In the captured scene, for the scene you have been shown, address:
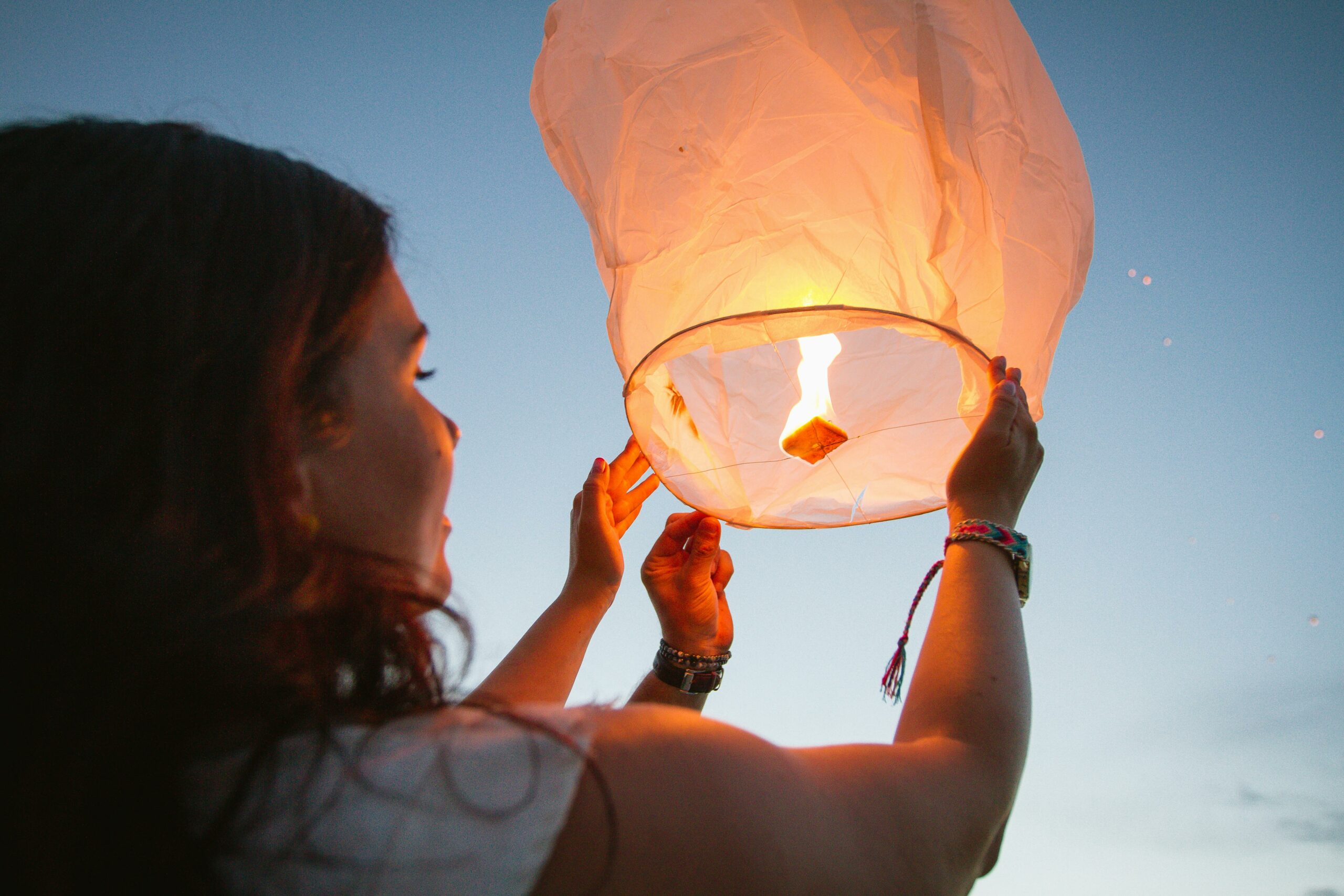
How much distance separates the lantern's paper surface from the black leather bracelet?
0.62 m

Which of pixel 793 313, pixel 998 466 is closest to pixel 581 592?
pixel 793 313

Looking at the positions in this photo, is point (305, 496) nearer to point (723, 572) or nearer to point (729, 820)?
point (729, 820)

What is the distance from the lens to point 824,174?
127cm

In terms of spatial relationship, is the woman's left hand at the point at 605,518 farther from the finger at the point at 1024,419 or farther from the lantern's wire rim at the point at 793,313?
the finger at the point at 1024,419

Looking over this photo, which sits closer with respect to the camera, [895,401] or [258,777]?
[258,777]

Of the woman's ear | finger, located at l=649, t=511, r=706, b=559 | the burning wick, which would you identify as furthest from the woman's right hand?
the woman's ear

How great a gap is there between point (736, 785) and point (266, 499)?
51 cm

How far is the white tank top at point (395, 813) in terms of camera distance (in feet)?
1.93

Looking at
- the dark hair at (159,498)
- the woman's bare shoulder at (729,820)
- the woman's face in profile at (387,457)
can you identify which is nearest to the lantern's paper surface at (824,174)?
the woman's face in profile at (387,457)

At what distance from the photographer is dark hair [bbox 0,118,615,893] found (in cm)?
62

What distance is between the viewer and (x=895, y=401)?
1.55 meters

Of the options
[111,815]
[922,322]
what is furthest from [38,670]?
[922,322]

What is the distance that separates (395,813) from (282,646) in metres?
0.21

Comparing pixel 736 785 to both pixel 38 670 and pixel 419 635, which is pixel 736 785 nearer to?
pixel 419 635
